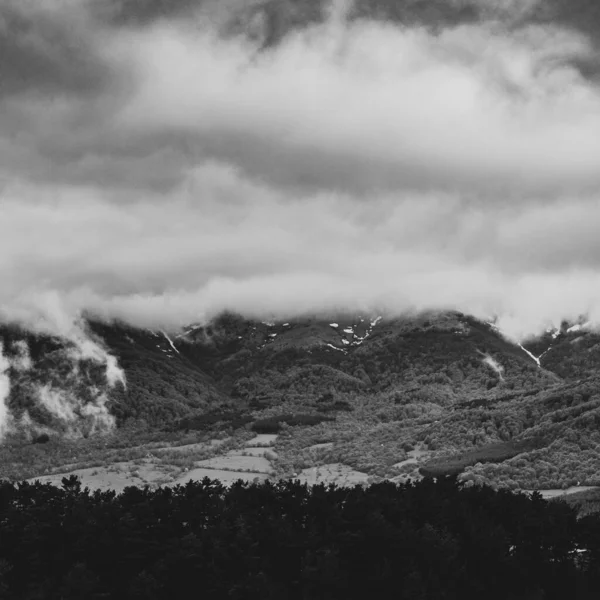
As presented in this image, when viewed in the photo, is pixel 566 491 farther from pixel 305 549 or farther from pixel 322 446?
pixel 322 446

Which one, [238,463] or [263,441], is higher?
[263,441]

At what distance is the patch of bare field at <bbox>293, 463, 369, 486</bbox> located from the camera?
82037 mm

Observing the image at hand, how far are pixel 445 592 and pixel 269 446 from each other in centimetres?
10637

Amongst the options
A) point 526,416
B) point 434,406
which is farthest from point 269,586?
point 434,406

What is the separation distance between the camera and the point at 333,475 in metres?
89.0

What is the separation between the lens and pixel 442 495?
44.5 m

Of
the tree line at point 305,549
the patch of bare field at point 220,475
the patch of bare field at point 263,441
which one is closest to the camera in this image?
the tree line at point 305,549

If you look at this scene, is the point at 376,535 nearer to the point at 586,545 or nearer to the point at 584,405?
the point at 586,545

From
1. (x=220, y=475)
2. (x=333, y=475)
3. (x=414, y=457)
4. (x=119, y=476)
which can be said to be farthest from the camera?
(x=414, y=457)

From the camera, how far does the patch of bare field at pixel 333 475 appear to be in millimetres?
82037

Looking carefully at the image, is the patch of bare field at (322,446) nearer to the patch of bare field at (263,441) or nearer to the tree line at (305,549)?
the patch of bare field at (263,441)

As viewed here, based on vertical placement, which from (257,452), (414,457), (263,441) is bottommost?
(414,457)

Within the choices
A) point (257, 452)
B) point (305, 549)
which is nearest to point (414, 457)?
point (257, 452)

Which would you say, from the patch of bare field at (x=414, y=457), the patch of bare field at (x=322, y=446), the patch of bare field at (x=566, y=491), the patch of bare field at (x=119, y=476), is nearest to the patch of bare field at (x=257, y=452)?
the patch of bare field at (x=322, y=446)
